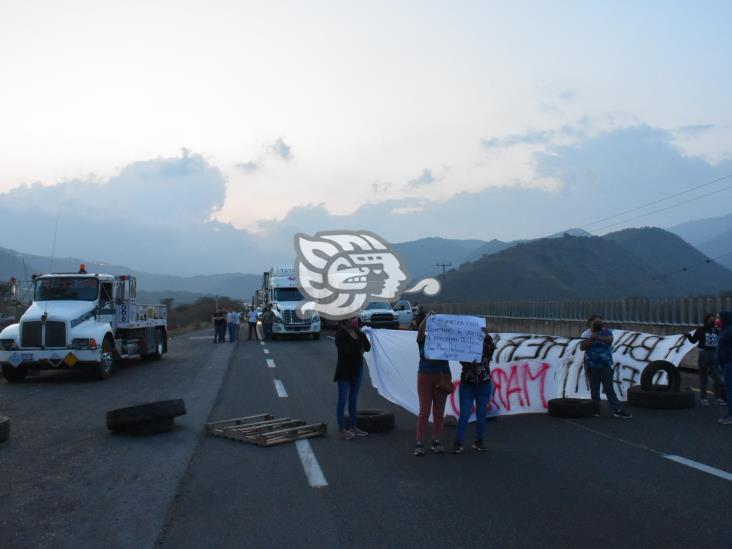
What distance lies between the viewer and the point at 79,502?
6938 millimetres

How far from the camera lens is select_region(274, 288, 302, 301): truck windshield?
1479 inches

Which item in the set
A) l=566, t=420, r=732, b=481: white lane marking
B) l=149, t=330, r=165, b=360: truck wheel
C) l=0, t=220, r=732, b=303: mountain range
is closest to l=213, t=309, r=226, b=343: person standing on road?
l=149, t=330, r=165, b=360: truck wheel

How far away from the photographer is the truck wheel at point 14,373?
60.4 feet

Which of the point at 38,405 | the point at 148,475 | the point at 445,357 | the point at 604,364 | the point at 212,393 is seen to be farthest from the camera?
the point at 212,393

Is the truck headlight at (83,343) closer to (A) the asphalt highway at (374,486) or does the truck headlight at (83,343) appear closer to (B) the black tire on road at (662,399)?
(A) the asphalt highway at (374,486)

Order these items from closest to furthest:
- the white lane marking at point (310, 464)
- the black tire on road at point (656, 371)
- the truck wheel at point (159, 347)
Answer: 1. the white lane marking at point (310, 464)
2. the black tire on road at point (656, 371)
3. the truck wheel at point (159, 347)

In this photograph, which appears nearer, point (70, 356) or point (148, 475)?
point (148, 475)

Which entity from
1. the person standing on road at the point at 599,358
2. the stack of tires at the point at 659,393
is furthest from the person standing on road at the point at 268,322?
the person standing on road at the point at 599,358

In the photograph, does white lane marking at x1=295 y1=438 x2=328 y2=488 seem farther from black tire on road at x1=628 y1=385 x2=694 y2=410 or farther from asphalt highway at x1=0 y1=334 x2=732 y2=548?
black tire on road at x1=628 y1=385 x2=694 y2=410

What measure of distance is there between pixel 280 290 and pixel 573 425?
28234mm

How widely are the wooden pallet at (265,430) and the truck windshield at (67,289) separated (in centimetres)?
1056

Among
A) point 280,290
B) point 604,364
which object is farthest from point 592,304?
point 280,290

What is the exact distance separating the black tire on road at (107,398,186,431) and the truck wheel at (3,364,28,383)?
939 cm

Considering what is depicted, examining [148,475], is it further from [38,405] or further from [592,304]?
[592,304]
